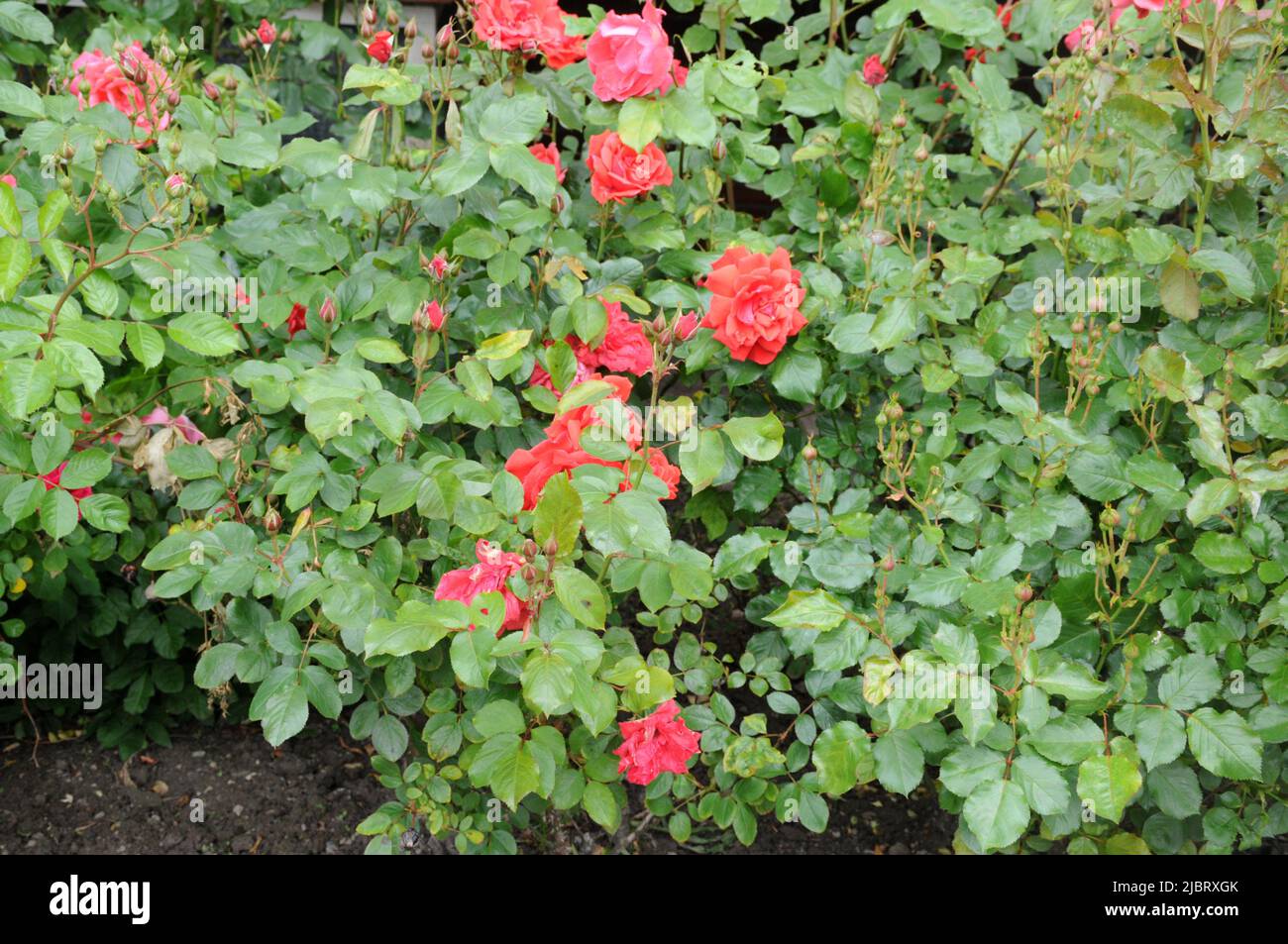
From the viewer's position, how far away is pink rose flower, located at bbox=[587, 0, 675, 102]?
1770 mm

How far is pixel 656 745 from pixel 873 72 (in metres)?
1.34

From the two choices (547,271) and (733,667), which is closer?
(547,271)

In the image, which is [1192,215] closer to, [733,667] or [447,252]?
[733,667]

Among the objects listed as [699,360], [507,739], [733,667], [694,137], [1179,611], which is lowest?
[733,667]

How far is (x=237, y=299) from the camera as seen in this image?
69.3 inches

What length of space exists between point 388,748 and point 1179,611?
1168 mm

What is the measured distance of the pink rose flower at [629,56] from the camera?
177 centimetres

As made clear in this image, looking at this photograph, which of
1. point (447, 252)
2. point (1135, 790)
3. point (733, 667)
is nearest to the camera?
point (1135, 790)

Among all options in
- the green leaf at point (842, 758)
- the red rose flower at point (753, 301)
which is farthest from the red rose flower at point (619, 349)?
the green leaf at point (842, 758)

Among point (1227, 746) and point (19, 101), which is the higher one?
point (19, 101)

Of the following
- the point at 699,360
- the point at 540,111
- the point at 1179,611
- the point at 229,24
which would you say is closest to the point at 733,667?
the point at 699,360

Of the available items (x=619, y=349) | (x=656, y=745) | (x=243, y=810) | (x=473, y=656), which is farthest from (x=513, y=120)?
(x=243, y=810)

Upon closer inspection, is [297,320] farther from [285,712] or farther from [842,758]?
[842,758]

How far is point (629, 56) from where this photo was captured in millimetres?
1778
